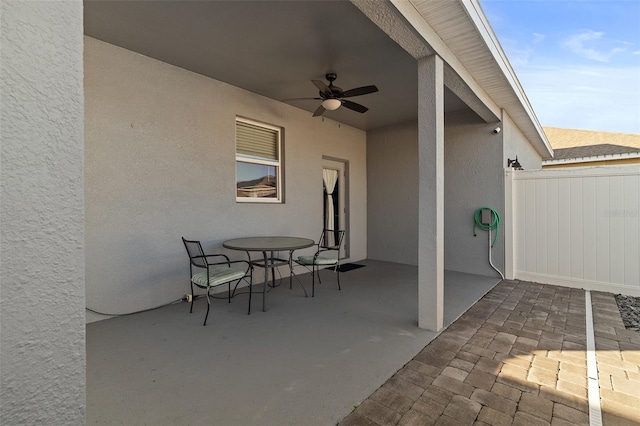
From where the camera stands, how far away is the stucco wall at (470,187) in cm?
523

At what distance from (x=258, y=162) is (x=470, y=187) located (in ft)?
12.8

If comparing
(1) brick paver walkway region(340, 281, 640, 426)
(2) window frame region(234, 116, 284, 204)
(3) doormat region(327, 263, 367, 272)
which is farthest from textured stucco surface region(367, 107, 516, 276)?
(2) window frame region(234, 116, 284, 204)

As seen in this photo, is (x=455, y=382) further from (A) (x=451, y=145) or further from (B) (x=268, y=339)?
(A) (x=451, y=145)

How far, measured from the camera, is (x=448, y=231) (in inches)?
228

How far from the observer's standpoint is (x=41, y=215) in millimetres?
694

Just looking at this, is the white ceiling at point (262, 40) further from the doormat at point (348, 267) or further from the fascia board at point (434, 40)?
the doormat at point (348, 267)

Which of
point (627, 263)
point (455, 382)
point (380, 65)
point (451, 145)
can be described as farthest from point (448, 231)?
point (455, 382)

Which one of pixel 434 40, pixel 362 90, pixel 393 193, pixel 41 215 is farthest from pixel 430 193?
pixel 393 193

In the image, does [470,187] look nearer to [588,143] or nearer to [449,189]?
[449,189]

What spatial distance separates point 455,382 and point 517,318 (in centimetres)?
173

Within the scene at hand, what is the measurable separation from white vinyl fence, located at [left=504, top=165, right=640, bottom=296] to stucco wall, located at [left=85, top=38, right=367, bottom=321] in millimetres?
4180

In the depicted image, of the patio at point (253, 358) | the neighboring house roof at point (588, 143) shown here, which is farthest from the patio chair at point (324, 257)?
the neighboring house roof at point (588, 143)

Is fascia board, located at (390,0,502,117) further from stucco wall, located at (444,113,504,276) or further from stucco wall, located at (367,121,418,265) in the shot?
stucco wall, located at (367,121,418,265)

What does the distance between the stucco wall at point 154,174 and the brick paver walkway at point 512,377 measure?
116 inches
